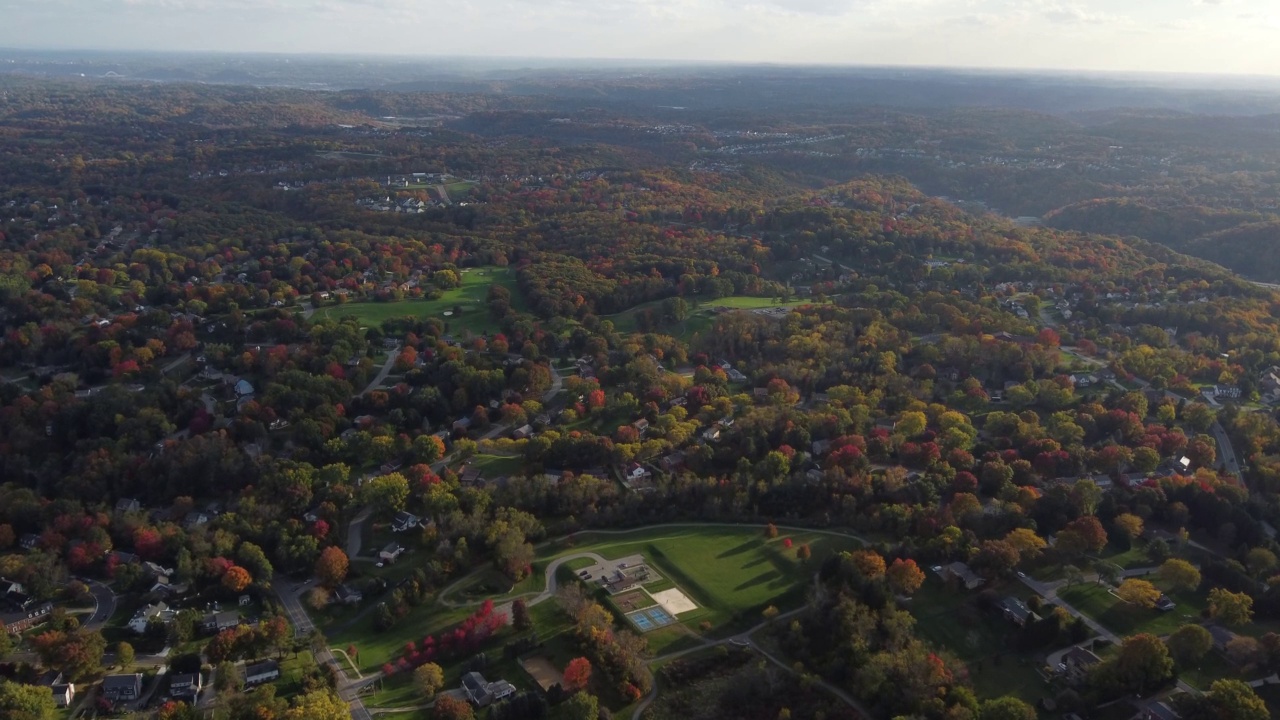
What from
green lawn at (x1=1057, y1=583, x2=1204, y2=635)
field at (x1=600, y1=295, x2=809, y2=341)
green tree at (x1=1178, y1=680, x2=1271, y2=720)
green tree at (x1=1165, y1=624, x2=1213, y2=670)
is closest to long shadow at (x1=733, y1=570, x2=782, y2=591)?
green lawn at (x1=1057, y1=583, x2=1204, y2=635)

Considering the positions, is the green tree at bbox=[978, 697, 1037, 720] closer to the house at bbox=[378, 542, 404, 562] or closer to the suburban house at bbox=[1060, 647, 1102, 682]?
the suburban house at bbox=[1060, 647, 1102, 682]

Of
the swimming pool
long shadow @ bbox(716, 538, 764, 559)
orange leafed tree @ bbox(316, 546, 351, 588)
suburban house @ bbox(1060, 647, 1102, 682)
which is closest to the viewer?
suburban house @ bbox(1060, 647, 1102, 682)

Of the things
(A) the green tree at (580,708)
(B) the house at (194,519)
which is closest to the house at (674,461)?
(A) the green tree at (580,708)

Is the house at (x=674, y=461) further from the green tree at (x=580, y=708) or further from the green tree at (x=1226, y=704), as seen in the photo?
the green tree at (x=1226, y=704)

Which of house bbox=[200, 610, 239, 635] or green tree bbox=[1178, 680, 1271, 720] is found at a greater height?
green tree bbox=[1178, 680, 1271, 720]

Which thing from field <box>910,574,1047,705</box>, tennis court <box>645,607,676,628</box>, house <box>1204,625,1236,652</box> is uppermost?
house <box>1204,625,1236,652</box>

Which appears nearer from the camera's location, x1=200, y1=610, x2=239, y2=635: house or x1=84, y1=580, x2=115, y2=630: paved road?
x1=200, y1=610, x2=239, y2=635: house
